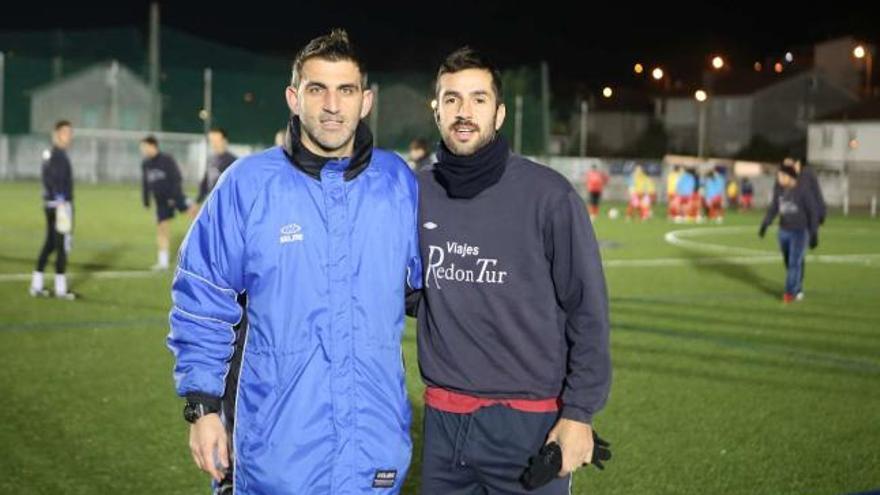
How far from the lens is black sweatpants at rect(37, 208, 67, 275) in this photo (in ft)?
46.1

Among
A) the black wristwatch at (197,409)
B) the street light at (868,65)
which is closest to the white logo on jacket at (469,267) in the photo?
the black wristwatch at (197,409)

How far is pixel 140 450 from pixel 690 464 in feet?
11.3

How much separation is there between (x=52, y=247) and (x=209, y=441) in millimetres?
11527

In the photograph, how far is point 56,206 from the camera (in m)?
14.2

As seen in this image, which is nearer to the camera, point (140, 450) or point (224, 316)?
point (224, 316)

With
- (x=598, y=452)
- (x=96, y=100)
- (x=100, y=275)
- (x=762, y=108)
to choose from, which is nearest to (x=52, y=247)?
(x=100, y=275)

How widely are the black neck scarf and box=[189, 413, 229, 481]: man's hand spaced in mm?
1137

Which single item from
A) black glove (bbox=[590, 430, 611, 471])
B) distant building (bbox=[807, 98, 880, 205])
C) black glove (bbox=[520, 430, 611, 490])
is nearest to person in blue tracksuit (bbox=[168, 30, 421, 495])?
black glove (bbox=[520, 430, 611, 490])

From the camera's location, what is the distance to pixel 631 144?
308 feet

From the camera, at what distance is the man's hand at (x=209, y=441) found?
3.48 meters

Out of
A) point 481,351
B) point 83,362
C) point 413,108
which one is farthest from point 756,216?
point 481,351

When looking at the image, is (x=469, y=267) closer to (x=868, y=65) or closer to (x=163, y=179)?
(x=163, y=179)

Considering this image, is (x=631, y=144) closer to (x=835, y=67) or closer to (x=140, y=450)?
(x=835, y=67)

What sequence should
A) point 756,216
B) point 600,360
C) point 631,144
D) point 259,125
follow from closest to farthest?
point 600,360 → point 756,216 → point 259,125 → point 631,144
